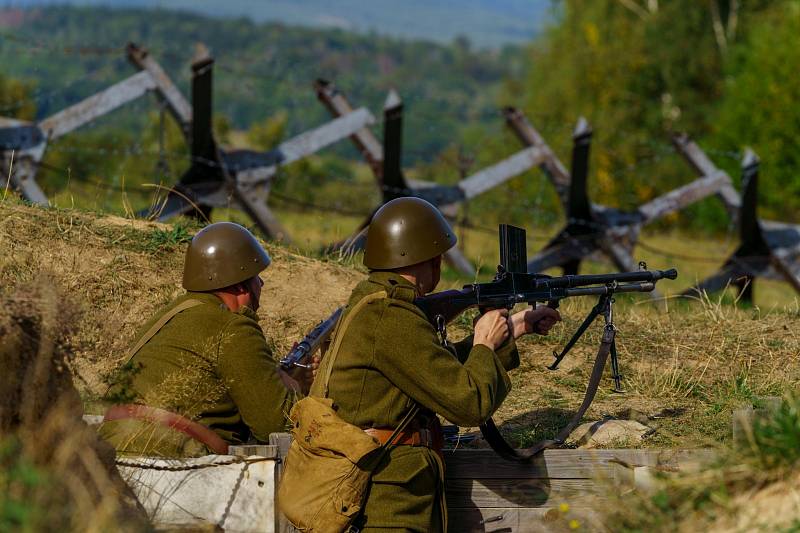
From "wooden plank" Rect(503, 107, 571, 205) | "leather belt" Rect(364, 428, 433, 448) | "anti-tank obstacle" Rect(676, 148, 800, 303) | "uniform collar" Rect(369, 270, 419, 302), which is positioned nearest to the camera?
"leather belt" Rect(364, 428, 433, 448)

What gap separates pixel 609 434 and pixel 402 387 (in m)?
1.81

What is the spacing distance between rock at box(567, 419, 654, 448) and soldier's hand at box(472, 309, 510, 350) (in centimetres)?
125

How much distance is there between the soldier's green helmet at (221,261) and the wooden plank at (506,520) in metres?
1.61

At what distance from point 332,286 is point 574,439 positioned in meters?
3.27

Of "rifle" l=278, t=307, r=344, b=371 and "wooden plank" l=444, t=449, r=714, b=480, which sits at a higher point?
"rifle" l=278, t=307, r=344, b=371

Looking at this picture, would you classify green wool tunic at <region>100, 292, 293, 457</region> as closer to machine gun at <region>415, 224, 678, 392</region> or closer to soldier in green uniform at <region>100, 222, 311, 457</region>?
soldier in green uniform at <region>100, 222, 311, 457</region>

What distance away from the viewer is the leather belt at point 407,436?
5352mm

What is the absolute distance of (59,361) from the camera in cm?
498

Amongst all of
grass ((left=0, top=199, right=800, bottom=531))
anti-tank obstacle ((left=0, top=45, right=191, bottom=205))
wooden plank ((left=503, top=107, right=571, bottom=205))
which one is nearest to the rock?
grass ((left=0, top=199, right=800, bottom=531))

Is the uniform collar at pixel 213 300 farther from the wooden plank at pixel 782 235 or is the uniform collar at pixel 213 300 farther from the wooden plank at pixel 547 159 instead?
the wooden plank at pixel 782 235

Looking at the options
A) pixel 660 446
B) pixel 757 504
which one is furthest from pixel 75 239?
pixel 757 504

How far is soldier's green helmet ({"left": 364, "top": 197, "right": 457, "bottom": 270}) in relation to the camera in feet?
18.2

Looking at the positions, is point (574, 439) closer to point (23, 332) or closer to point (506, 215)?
point (23, 332)

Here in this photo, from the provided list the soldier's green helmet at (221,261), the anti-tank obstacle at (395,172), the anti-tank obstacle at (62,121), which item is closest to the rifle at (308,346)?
the soldier's green helmet at (221,261)
